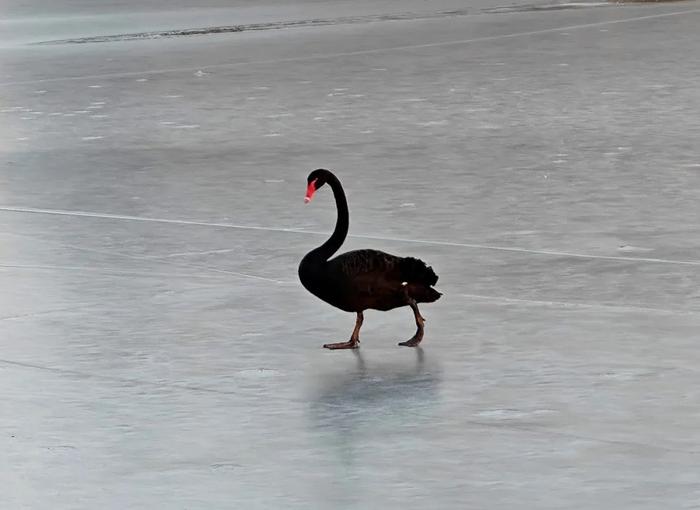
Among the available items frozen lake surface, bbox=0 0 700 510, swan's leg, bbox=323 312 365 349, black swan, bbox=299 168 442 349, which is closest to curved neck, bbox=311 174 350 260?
black swan, bbox=299 168 442 349

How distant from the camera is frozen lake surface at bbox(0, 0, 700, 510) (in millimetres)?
5465

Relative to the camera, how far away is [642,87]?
53.3ft

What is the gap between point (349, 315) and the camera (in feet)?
25.5

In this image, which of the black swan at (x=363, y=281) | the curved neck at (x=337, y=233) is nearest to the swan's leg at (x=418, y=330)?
the black swan at (x=363, y=281)

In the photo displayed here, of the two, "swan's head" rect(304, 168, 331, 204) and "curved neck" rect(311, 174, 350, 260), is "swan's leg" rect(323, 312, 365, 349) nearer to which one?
"curved neck" rect(311, 174, 350, 260)

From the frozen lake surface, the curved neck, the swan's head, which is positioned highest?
the swan's head

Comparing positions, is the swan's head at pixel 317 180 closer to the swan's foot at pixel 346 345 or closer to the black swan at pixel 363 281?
the black swan at pixel 363 281

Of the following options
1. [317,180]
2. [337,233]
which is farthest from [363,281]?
[317,180]

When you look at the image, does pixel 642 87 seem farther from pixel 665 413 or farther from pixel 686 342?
pixel 665 413

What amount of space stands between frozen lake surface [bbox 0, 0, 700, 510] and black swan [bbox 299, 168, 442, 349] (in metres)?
0.18

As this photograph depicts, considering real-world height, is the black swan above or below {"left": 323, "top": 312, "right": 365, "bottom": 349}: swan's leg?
above

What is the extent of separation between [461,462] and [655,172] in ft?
20.9

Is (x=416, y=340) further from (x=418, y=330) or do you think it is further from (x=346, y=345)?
(x=346, y=345)

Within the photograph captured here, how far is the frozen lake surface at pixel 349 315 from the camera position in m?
5.46
